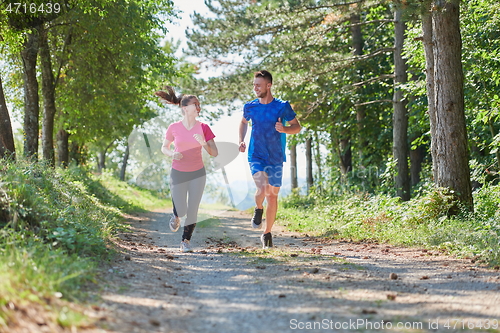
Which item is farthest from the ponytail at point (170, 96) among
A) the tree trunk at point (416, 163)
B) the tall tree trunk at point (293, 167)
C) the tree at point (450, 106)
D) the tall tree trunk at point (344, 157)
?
the tall tree trunk at point (293, 167)

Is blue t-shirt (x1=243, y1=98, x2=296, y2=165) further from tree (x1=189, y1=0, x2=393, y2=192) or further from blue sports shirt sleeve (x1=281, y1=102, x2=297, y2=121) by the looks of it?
tree (x1=189, y1=0, x2=393, y2=192)

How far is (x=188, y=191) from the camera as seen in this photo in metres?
7.29

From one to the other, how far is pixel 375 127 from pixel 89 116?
11.3m

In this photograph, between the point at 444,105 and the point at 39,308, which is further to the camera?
the point at 444,105

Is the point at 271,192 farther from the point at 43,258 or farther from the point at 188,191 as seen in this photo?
the point at 43,258

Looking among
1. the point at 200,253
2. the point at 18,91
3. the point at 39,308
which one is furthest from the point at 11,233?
the point at 18,91

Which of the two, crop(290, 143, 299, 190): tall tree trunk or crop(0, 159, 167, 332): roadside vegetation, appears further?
crop(290, 143, 299, 190): tall tree trunk

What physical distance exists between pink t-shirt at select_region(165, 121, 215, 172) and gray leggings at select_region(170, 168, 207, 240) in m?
0.09

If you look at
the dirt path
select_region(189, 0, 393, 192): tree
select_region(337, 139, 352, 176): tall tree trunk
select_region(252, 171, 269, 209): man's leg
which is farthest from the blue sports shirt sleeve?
select_region(337, 139, 352, 176): tall tree trunk

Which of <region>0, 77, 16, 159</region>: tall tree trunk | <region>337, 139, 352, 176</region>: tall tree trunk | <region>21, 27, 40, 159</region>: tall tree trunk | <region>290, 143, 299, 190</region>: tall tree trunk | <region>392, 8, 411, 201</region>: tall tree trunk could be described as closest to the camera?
<region>0, 77, 16, 159</region>: tall tree trunk

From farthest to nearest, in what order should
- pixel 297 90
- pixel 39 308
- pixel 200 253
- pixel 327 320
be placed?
pixel 297 90 → pixel 200 253 → pixel 327 320 → pixel 39 308

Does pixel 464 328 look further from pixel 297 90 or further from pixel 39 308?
pixel 297 90

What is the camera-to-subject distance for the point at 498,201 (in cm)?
954

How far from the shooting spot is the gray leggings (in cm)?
720
